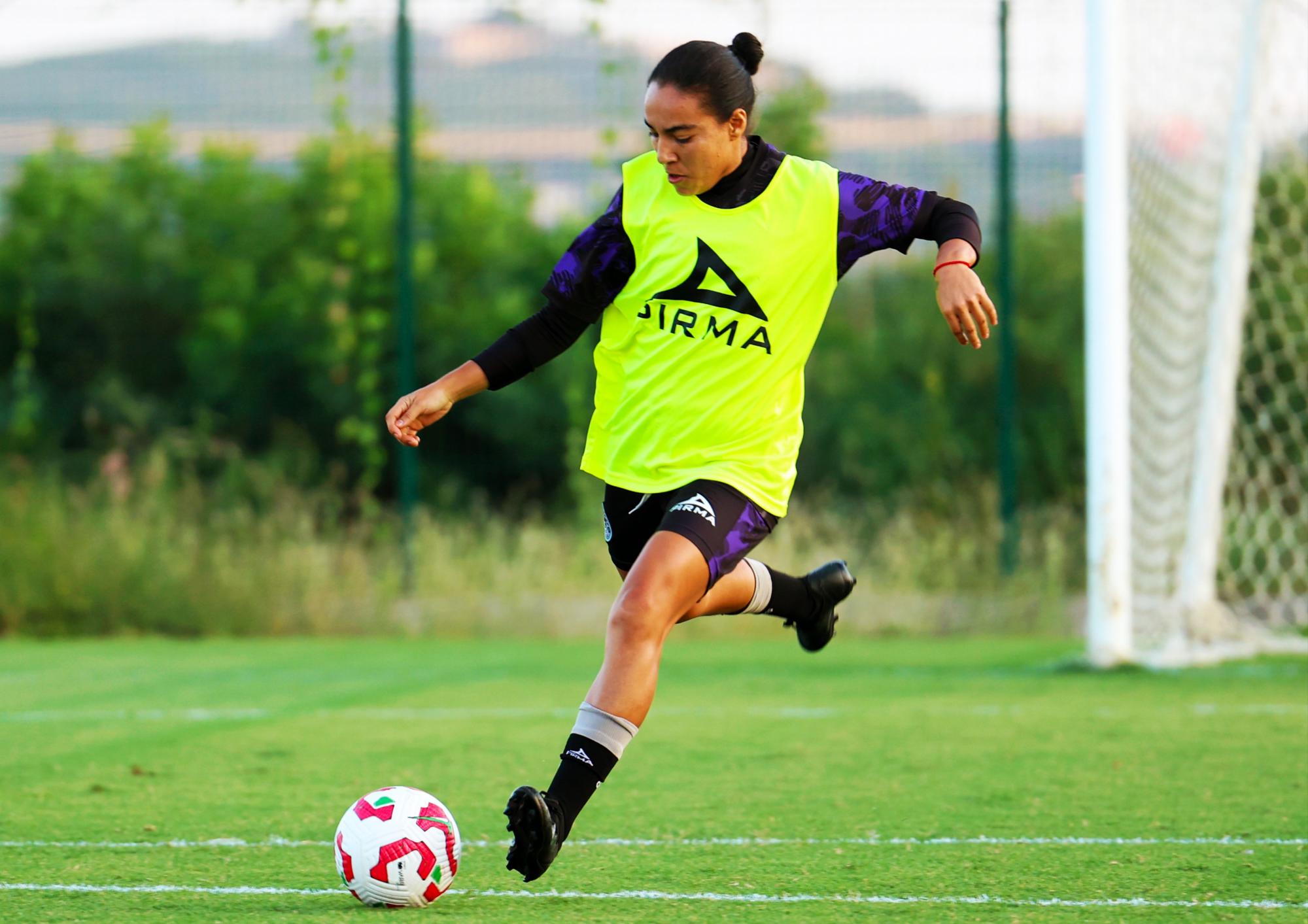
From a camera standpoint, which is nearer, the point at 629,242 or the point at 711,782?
the point at 629,242

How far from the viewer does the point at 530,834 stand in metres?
3.32

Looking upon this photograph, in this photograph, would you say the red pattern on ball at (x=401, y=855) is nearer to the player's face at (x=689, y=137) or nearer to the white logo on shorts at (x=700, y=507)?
the white logo on shorts at (x=700, y=507)

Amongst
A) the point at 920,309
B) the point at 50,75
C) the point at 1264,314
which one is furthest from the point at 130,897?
the point at 50,75

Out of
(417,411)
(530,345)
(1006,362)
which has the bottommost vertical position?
(417,411)

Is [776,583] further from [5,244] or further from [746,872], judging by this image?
[5,244]

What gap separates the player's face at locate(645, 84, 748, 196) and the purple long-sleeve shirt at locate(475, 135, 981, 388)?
7 centimetres

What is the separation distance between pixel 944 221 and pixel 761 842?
5.34 feet

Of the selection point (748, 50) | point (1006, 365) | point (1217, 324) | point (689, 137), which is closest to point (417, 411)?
point (689, 137)

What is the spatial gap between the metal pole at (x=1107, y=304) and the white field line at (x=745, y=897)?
162 inches

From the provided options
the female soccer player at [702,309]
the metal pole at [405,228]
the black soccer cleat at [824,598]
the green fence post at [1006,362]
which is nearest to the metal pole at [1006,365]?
the green fence post at [1006,362]

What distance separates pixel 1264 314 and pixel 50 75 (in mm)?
9826

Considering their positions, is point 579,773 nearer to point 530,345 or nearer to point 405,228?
point 530,345

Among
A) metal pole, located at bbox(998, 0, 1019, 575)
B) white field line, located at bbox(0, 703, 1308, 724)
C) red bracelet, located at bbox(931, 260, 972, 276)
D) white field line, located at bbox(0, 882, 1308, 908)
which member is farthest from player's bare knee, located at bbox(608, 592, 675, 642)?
metal pole, located at bbox(998, 0, 1019, 575)

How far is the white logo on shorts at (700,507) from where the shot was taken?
3.80m
